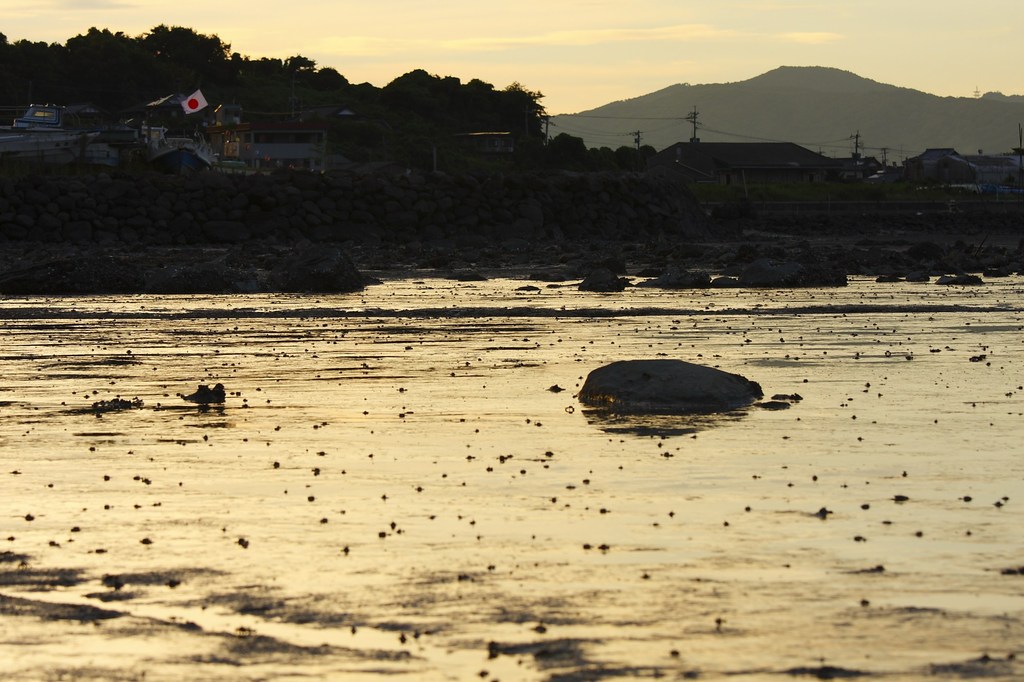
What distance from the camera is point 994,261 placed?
39906 mm

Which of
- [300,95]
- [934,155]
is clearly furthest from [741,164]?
[300,95]

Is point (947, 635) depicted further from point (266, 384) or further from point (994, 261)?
point (994, 261)

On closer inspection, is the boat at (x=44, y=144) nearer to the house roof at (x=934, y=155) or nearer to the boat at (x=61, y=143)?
the boat at (x=61, y=143)

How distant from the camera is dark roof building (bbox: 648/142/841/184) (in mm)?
128875

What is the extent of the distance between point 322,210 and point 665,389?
4011 cm

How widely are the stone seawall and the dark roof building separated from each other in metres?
69.1

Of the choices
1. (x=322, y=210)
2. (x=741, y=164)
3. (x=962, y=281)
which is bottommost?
(x=962, y=281)

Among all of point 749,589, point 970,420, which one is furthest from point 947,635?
point 970,420

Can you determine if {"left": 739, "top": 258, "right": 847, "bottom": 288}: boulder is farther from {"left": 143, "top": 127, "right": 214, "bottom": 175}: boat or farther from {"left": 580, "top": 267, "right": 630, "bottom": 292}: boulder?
{"left": 143, "top": 127, "right": 214, "bottom": 175}: boat

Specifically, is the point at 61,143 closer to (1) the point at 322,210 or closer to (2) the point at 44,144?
(2) the point at 44,144

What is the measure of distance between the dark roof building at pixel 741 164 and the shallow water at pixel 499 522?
111298 millimetres

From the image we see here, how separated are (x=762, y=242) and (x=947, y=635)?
49728mm

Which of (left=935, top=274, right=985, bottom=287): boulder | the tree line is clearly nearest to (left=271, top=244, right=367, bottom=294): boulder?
(left=935, top=274, right=985, bottom=287): boulder

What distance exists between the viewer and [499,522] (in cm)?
937
